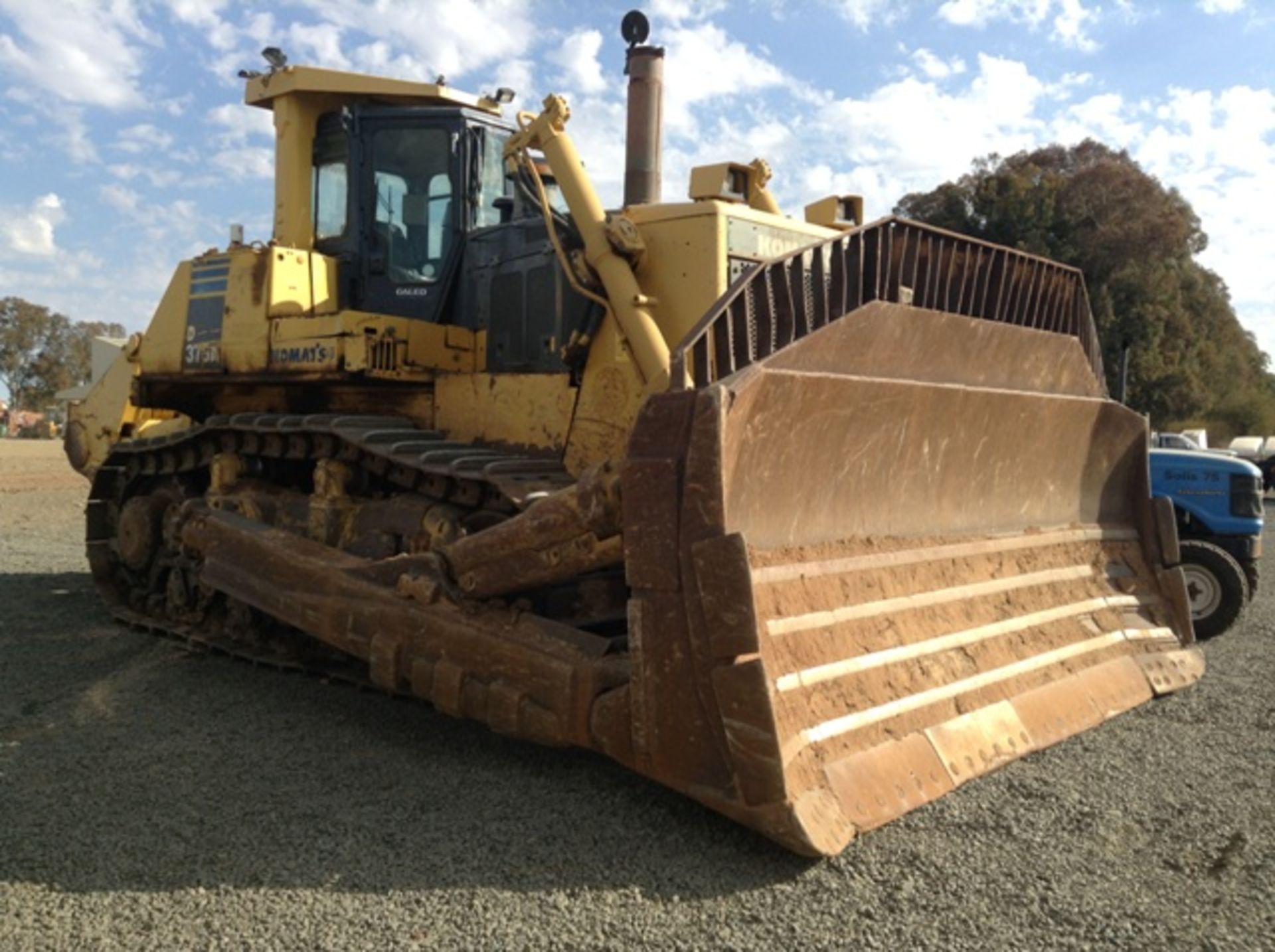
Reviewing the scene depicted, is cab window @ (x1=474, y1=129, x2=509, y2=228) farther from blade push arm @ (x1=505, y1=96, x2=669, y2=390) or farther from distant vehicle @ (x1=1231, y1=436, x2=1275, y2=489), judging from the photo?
distant vehicle @ (x1=1231, y1=436, x2=1275, y2=489)

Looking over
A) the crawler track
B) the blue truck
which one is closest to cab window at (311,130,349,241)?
the crawler track

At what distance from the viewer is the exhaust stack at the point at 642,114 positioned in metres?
5.96

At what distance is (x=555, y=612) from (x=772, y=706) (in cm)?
187

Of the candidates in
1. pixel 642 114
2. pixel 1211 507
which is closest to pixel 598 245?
pixel 642 114

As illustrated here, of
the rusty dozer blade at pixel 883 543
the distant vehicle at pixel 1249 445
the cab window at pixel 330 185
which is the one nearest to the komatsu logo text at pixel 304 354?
the cab window at pixel 330 185

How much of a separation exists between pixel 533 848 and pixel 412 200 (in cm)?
446

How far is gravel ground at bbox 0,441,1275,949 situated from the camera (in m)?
2.88

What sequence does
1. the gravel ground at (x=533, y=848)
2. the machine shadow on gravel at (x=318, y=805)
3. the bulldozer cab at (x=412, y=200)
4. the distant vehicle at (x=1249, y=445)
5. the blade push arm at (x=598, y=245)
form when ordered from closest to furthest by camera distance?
the gravel ground at (x=533, y=848), the machine shadow on gravel at (x=318, y=805), the blade push arm at (x=598, y=245), the bulldozer cab at (x=412, y=200), the distant vehicle at (x=1249, y=445)

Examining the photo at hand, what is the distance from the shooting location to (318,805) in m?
3.75

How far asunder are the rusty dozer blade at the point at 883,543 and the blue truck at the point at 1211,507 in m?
2.50

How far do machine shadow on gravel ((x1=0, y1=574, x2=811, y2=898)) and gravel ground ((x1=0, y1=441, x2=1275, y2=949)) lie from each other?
0.5 inches

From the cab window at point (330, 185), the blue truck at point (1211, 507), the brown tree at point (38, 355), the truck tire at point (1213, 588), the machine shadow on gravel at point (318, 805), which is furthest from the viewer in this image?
the brown tree at point (38, 355)

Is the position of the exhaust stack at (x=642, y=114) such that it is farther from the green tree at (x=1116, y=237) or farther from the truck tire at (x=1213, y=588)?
the green tree at (x=1116, y=237)

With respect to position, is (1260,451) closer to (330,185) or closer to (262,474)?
(330,185)
